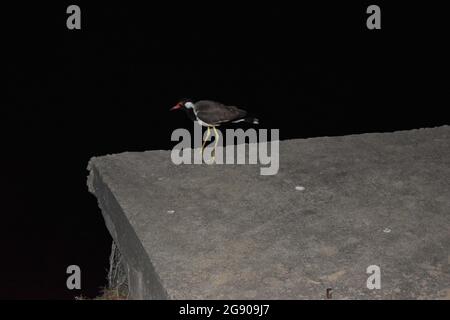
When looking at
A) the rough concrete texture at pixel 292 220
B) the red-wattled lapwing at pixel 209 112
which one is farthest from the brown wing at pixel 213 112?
the rough concrete texture at pixel 292 220

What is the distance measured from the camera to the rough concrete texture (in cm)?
225

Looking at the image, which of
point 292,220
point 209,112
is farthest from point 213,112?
point 292,220

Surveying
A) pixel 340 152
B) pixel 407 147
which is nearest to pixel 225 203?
pixel 340 152

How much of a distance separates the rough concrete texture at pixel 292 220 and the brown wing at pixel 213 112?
0.23m

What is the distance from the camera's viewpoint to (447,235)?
2.54 meters

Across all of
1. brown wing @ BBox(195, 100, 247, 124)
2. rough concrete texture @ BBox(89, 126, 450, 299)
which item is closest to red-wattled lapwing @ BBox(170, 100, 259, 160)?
brown wing @ BBox(195, 100, 247, 124)

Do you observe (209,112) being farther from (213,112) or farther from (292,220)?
(292,220)

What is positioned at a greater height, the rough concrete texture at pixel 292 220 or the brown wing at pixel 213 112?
the brown wing at pixel 213 112

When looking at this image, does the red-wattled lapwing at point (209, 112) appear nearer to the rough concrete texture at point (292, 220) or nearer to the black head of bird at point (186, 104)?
the black head of bird at point (186, 104)

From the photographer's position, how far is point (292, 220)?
2645 mm

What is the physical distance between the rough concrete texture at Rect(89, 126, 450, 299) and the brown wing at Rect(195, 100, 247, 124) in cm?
23

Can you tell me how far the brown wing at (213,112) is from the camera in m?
3.04
